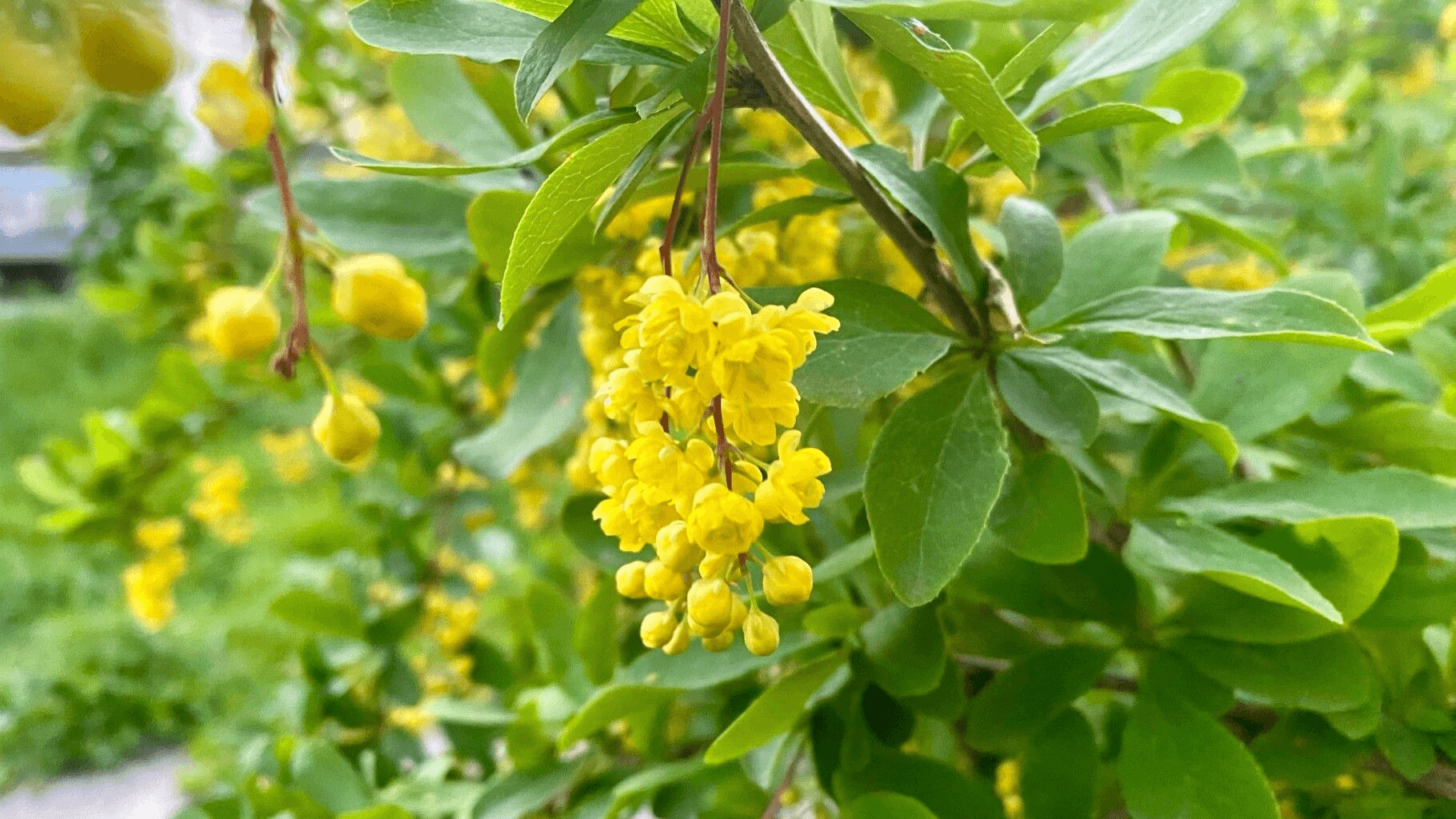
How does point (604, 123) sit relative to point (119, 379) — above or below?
above

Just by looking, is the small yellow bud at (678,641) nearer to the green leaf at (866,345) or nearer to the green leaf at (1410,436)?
the green leaf at (866,345)

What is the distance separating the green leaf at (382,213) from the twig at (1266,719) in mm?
378

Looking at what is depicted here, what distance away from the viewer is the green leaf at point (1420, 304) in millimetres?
416

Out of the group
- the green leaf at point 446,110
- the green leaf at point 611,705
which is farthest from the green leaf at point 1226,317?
the green leaf at point 446,110

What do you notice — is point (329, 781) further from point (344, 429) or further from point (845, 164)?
point (845, 164)

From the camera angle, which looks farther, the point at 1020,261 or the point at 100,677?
the point at 100,677

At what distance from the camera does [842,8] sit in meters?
0.25

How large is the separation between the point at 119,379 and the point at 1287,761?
382 cm

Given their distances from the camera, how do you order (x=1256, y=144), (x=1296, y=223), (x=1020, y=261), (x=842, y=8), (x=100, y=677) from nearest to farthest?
(x=842, y=8) < (x=1020, y=261) < (x=1256, y=144) < (x=1296, y=223) < (x=100, y=677)

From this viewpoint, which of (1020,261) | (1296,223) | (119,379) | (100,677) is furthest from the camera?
(119,379)

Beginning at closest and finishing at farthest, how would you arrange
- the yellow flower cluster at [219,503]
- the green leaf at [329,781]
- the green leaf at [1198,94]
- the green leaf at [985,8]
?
1. the green leaf at [985,8]
2. the green leaf at [1198,94]
3. the green leaf at [329,781]
4. the yellow flower cluster at [219,503]

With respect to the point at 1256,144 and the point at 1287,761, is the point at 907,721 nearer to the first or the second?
the point at 1287,761

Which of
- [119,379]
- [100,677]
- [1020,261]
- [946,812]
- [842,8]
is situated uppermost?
[842,8]

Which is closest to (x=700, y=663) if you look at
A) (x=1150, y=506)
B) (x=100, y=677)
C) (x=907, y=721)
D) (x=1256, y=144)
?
(x=907, y=721)
